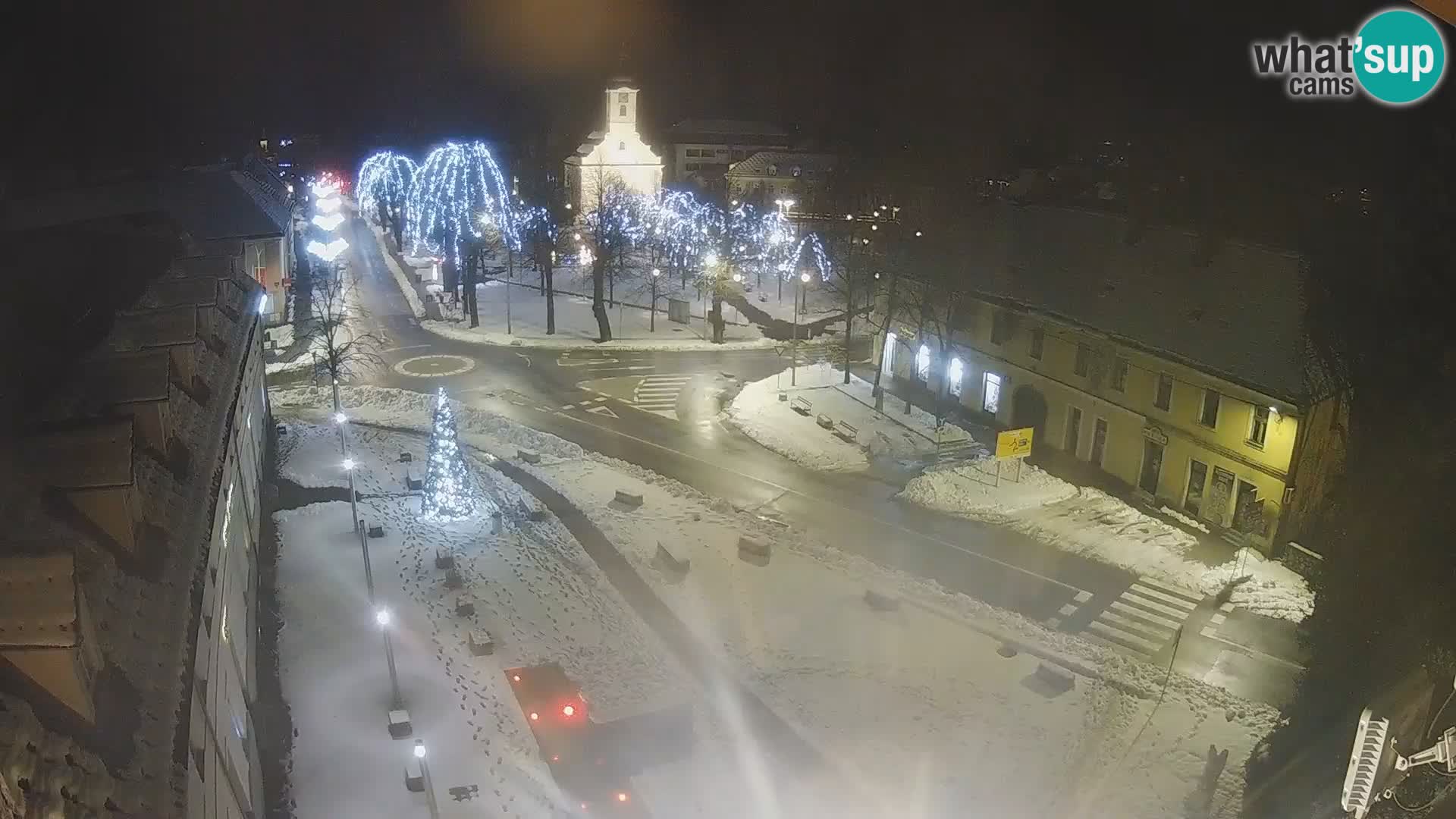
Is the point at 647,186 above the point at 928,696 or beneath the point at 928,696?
above

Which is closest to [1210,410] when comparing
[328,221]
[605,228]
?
[605,228]

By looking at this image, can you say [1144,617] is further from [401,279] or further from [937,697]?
[401,279]

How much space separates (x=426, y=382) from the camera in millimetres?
39406

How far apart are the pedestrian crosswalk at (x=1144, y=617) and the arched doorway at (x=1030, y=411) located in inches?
386

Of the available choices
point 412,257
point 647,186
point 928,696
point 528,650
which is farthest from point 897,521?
point 647,186

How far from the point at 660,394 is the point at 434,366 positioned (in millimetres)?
10435

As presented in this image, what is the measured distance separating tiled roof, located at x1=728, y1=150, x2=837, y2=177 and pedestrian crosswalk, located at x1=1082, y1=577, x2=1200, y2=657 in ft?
192

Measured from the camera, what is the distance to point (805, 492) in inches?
1173

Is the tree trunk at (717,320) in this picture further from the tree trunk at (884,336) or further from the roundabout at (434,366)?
the roundabout at (434,366)

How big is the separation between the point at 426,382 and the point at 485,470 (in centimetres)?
1130

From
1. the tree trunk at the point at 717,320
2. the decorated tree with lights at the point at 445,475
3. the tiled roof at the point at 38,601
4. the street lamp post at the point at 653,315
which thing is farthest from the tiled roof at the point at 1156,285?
the tiled roof at the point at 38,601

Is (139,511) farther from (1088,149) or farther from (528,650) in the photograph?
(1088,149)

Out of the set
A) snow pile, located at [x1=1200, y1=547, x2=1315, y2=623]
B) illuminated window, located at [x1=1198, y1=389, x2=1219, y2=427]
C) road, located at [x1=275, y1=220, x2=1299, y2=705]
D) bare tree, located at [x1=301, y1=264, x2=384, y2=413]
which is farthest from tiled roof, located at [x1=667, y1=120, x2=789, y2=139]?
snow pile, located at [x1=1200, y1=547, x2=1315, y2=623]

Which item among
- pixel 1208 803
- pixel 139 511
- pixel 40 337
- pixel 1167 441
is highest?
pixel 40 337
